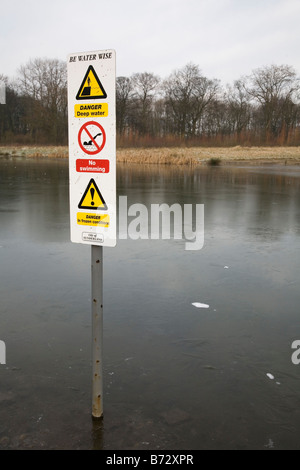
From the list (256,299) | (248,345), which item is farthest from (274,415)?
(256,299)

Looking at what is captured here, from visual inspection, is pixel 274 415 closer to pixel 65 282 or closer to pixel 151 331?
pixel 151 331

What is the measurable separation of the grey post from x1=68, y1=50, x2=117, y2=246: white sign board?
0.48ft

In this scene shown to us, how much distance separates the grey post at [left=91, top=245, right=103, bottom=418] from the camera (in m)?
2.78

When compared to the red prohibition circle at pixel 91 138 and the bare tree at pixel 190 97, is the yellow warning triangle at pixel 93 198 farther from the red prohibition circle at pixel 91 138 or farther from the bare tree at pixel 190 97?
the bare tree at pixel 190 97

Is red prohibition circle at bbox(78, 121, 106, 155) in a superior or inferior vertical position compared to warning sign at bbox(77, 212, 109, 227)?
superior

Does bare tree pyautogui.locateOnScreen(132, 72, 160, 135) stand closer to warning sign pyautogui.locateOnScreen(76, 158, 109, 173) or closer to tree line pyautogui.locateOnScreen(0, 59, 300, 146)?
tree line pyautogui.locateOnScreen(0, 59, 300, 146)

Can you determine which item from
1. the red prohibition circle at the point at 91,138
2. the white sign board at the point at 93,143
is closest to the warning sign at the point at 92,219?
the white sign board at the point at 93,143

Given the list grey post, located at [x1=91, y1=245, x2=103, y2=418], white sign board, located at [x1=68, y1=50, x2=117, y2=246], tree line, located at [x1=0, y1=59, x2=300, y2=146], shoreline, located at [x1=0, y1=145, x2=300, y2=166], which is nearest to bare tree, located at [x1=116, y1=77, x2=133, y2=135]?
tree line, located at [x1=0, y1=59, x2=300, y2=146]

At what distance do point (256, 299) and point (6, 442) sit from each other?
10.7 feet

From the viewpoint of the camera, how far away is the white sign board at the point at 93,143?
102 inches

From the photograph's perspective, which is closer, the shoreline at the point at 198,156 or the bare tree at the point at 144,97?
the shoreline at the point at 198,156

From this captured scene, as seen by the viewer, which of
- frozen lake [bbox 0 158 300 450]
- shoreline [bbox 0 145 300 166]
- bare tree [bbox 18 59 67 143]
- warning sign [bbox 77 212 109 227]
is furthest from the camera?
bare tree [bbox 18 59 67 143]

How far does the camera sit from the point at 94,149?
2646 millimetres
